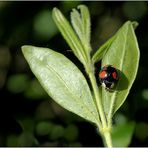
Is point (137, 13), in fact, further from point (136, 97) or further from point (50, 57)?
point (50, 57)

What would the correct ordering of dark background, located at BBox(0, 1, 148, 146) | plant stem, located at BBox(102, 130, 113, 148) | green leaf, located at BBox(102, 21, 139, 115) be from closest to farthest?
plant stem, located at BBox(102, 130, 113, 148)
green leaf, located at BBox(102, 21, 139, 115)
dark background, located at BBox(0, 1, 148, 146)

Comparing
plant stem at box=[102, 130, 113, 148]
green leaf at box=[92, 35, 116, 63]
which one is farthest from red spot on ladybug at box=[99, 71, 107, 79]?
plant stem at box=[102, 130, 113, 148]

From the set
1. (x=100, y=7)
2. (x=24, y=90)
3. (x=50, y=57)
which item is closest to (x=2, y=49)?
(x=24, y=90)

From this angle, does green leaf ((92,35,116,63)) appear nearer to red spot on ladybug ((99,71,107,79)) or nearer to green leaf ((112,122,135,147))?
red spot on ladybug ((99,71,107,79))

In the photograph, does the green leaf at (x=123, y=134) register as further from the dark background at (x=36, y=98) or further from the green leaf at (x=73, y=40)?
the green leaf at (x=73, y=40)

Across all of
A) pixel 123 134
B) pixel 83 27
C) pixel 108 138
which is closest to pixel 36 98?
pixel 123 134

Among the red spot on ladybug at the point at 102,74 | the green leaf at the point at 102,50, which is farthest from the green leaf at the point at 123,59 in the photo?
the red spot on ladybug at the point at 102,74

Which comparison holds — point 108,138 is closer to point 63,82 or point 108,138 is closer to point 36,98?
point 63,82
